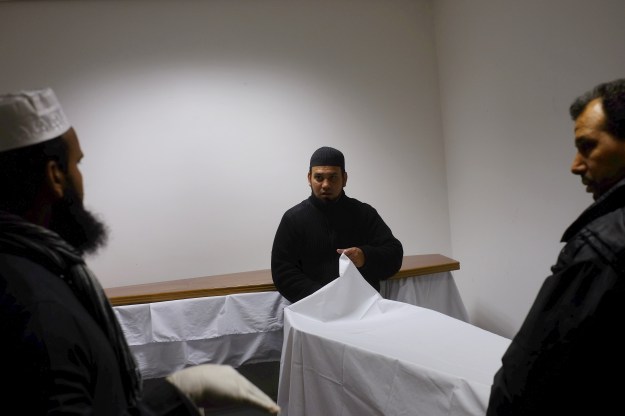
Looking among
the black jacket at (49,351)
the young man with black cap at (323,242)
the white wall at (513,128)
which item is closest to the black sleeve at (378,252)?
the young man with black cap at (323,242)

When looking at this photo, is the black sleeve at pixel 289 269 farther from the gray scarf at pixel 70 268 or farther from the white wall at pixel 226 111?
the gray scarf at pixel 70 268

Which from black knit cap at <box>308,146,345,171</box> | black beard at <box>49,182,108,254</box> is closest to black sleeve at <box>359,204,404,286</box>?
black knit cap at <box>308,146,345,171</box>

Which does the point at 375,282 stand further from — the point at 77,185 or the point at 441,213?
the point at 77,185

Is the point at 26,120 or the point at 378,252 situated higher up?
the point at 26,120

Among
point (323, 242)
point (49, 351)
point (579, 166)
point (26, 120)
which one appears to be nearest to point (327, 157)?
point (323, 242)

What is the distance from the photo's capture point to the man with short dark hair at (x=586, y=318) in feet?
2.59

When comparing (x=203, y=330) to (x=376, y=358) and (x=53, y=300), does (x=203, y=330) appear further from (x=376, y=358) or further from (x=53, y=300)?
(x=53, y=300)

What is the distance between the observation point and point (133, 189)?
3.02 meters

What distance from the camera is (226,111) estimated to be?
10.3 feet

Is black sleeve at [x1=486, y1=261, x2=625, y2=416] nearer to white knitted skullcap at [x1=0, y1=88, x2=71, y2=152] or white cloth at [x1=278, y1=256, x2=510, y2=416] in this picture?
white cloth at [x1=278, y1=256, x2=510, y2=416]

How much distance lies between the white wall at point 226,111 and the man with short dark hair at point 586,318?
2399mm

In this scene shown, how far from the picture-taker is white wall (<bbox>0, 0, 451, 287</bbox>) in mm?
2959

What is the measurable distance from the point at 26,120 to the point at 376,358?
3.80 ft

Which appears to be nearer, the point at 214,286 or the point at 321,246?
the point at 321,246
